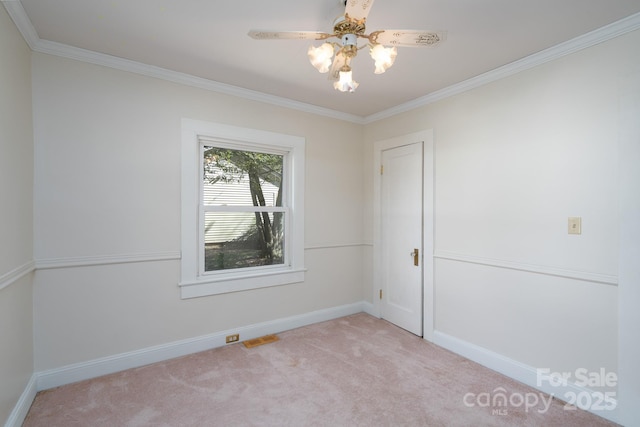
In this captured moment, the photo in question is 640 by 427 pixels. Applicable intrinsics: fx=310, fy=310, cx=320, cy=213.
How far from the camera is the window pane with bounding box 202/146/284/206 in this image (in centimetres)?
298

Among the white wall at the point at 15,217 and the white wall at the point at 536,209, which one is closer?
the white wall at the point at 15,217

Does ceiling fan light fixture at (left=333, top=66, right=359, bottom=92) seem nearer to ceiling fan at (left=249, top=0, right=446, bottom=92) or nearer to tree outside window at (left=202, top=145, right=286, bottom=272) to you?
ceiling fan at (left=249, top=0, right=446, bottom=92)

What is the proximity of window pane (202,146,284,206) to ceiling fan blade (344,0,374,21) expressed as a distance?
196cm

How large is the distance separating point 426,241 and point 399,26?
1965mm

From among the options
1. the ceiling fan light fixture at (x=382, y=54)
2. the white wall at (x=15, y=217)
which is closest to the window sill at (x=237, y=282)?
the white wall at (x=15, y=217)

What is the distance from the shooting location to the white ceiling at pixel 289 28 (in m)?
1.78

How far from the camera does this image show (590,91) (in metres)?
2.07

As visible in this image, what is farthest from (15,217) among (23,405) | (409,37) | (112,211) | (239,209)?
(409,37)

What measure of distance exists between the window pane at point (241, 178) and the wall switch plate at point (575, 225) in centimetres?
252

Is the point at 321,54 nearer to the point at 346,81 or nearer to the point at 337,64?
the point at 346,81

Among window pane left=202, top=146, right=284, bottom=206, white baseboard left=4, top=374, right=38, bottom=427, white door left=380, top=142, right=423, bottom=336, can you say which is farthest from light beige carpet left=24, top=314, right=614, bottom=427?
window pane left=202, top=146, right=284, bottom=206

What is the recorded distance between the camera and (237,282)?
303 cm

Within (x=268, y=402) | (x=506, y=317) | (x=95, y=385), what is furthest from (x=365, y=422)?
(x=95, y=385)

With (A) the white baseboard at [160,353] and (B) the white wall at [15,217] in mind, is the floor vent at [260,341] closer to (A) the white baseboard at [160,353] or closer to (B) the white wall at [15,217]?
(A) the white baseboard at [160,353]
